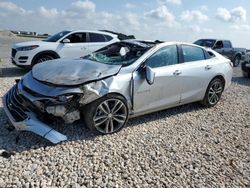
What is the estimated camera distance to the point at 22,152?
4.03 metres

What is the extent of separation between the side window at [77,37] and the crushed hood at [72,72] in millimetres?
5420

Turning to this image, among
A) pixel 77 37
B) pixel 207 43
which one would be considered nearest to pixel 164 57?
pixel 77 37

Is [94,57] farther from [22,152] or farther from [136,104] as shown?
[22,152]

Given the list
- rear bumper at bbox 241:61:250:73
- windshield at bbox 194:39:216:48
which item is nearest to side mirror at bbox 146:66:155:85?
rear bumper at bbox 241:61:250:73

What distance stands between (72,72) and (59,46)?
5.77m

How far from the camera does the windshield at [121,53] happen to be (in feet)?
17.5

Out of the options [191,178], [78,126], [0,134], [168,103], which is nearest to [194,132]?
[168,103]

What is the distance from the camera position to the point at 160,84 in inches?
212

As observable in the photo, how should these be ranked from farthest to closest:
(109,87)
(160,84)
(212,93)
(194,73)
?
(212,93) < (194,73) < (160,84) < (109,87)

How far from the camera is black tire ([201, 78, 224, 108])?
6.64 meters

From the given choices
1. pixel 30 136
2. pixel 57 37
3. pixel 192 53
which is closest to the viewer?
pixel 30 136

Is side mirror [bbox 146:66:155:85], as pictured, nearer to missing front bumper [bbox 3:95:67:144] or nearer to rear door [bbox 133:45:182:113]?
rear door [bbox 133:45:182:113]

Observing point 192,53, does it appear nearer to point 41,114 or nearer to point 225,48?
point 41,114

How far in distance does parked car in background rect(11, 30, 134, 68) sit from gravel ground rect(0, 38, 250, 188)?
4.64 m
